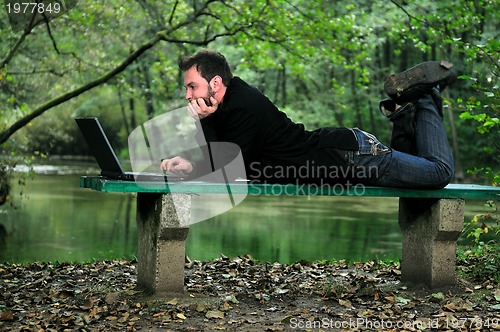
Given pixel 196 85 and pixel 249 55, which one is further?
pixel 249 55

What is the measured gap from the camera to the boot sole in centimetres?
557

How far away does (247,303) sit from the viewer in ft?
17.7

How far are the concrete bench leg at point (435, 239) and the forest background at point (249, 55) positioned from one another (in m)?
0.98

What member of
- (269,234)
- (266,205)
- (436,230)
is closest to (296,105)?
(266,205)

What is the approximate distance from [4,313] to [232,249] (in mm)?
5674

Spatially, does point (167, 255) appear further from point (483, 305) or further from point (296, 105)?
point (296, 105)

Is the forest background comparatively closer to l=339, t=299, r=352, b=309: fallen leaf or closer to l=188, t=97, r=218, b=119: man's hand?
l=339, t=299, r=352, b=309: fallen leaf

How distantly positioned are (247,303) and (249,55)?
8645mm

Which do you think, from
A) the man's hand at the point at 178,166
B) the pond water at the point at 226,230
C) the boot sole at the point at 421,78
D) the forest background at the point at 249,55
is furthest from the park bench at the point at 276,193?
the pond water at the point at 226,230

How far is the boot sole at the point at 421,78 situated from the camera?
5570 millimetres

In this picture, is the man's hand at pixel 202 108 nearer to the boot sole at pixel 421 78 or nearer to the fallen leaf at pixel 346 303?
the boot sole at pixel 421 78

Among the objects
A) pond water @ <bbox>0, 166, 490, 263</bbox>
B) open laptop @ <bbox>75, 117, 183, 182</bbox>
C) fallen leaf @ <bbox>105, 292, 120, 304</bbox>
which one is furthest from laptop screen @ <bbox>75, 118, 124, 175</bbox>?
pond water @ <bbox>0, 166, 490, 263</bbox>

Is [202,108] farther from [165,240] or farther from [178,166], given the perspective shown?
[165,240]

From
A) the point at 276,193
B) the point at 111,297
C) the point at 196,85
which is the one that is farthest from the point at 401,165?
the point at 111,297
